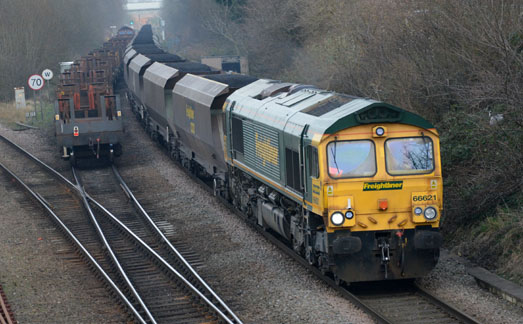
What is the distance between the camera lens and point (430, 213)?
11.5 metres

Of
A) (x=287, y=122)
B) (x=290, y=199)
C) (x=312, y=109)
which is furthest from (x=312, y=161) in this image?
(x=290, y=199)

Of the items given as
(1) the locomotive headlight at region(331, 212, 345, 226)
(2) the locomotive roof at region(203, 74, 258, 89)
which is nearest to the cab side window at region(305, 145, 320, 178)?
(1) the locomotive headlight at region(331, 212, 345, 226)

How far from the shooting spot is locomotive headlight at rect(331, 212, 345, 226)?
1132 cm

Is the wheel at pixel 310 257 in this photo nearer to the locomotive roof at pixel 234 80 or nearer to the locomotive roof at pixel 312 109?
the locomotive roof at pixel 312 109

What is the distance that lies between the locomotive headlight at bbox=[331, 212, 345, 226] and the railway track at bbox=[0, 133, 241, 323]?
2.06 m

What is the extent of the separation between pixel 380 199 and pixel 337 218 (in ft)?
2.41

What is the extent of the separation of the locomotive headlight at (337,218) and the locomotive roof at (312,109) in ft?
4.08

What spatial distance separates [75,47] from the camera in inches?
2783

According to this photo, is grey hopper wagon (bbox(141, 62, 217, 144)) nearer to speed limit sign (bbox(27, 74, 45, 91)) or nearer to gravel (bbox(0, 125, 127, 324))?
speed limit sign (bbox(27, 74, 45, 91))

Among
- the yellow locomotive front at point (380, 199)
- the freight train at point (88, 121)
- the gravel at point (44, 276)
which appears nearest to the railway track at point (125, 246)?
the gravel at point (44, 276)

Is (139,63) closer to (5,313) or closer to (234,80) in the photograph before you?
(234,80)

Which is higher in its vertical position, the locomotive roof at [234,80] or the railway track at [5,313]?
the locomotive roof at [234,80]

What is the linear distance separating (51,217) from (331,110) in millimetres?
9419

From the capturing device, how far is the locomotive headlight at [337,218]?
11320 millimetres
